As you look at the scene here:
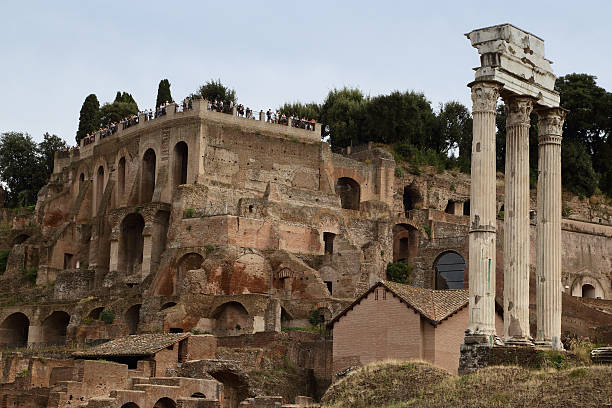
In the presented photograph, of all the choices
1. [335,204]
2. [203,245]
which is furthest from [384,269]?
[203,245]

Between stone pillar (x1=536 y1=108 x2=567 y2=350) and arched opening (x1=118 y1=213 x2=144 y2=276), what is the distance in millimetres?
31627

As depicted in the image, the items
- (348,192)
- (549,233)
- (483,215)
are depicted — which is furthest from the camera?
(348,192)

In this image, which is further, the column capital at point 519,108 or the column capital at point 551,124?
the column capital at point 551,124

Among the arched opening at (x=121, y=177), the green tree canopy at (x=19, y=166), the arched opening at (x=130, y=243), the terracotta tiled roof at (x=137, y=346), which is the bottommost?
the terracotta tiled roof at (x=137, y=346)

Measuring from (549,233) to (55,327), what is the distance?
33.8 meters

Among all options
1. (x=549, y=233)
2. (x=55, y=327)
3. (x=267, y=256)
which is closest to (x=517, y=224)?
(x=549, y=233)

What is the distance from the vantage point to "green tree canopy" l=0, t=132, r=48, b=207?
79.4 meters

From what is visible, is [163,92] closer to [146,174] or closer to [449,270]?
[146,174]

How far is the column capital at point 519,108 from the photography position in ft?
95.5

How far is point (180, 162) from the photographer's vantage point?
58562 mm

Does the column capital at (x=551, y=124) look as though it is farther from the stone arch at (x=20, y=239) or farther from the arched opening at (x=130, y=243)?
the stone arch at (x=20, y=239)

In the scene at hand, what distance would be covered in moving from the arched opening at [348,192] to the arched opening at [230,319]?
49.1 ft

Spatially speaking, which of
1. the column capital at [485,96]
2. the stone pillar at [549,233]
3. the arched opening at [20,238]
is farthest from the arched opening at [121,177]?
the column capital at [485,96]

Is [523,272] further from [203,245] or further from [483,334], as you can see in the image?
[203,245]
